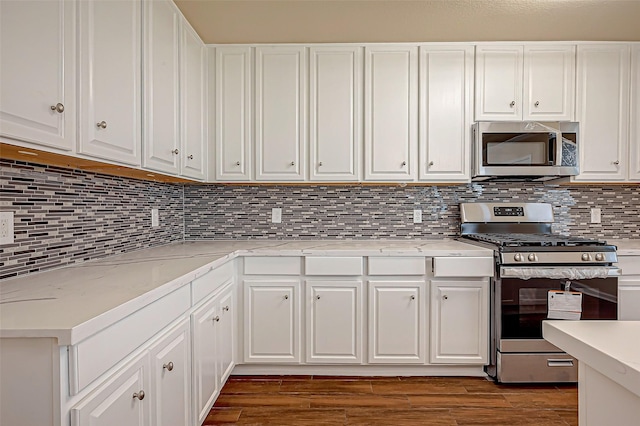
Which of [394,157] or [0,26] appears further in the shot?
[394,157]

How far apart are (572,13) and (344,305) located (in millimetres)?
2220

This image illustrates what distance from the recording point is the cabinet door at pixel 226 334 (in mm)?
2045

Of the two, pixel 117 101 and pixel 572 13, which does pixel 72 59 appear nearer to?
pixel 117 101

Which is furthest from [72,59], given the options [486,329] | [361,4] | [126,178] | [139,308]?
[486,329]

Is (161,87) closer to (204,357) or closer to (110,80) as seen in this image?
(110,80)

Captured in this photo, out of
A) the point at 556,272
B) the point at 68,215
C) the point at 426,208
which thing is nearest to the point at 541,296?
the point at 556,272

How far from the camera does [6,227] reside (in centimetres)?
135

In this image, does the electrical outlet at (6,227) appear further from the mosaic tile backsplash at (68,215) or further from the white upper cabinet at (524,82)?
the white upper cabinet at (524,82)

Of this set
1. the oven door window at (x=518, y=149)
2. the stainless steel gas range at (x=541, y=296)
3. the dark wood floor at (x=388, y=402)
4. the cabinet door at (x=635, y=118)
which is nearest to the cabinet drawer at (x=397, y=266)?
the stainless steel gas range at (x=541, y=296)

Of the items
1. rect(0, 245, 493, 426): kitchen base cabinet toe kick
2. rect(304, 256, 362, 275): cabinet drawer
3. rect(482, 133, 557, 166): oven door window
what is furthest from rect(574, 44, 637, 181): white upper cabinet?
rect(304, 256, 362, 275): cabinet drawer

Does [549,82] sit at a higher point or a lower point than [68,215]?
higher

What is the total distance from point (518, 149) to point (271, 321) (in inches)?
79.8

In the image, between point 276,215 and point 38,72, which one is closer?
point 38,72

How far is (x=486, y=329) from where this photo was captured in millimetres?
2350
